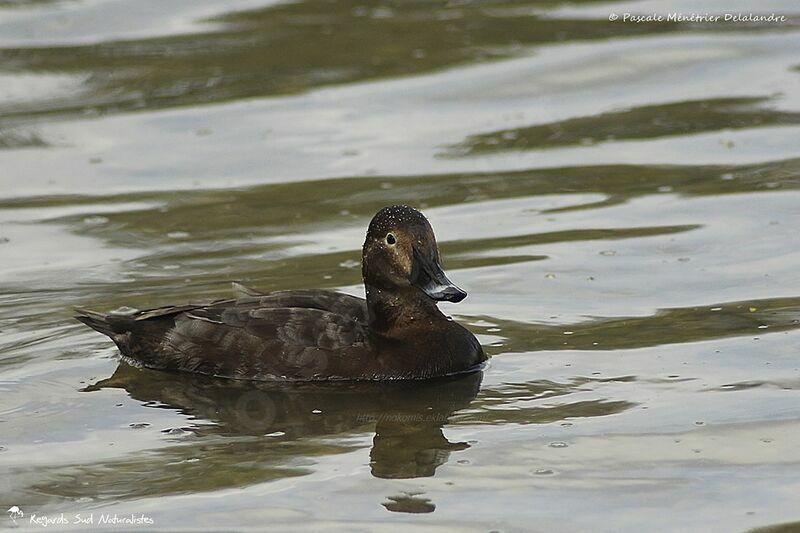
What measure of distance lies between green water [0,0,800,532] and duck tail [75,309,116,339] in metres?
0.15

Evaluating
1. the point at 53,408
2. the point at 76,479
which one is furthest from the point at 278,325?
the point at 76,479

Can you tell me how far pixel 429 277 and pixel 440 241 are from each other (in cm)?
228

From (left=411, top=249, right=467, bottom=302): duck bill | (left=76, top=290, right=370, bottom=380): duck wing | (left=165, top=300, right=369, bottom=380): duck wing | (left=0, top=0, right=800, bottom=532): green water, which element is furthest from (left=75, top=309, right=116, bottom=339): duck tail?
(left=411, top=249, right=467, bottom=302): duck bill

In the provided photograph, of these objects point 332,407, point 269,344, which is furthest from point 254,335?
point 332,407

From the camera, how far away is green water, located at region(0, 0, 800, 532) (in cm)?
588

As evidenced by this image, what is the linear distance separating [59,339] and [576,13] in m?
8.01

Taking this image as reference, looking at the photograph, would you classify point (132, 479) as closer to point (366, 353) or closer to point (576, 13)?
point (366, 353)

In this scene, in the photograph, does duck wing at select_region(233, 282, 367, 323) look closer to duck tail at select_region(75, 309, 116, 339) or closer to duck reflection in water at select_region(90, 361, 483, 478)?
duck reflection in water at select_region(90, 361, 483, 478)

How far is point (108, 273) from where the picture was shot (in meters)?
9.13

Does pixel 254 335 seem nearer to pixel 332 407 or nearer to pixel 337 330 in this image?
pixel 337 330

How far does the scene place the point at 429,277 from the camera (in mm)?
7340

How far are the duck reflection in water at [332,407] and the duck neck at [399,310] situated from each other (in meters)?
0.30

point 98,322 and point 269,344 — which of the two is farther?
point 98,322

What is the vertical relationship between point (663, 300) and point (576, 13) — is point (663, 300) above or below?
below
